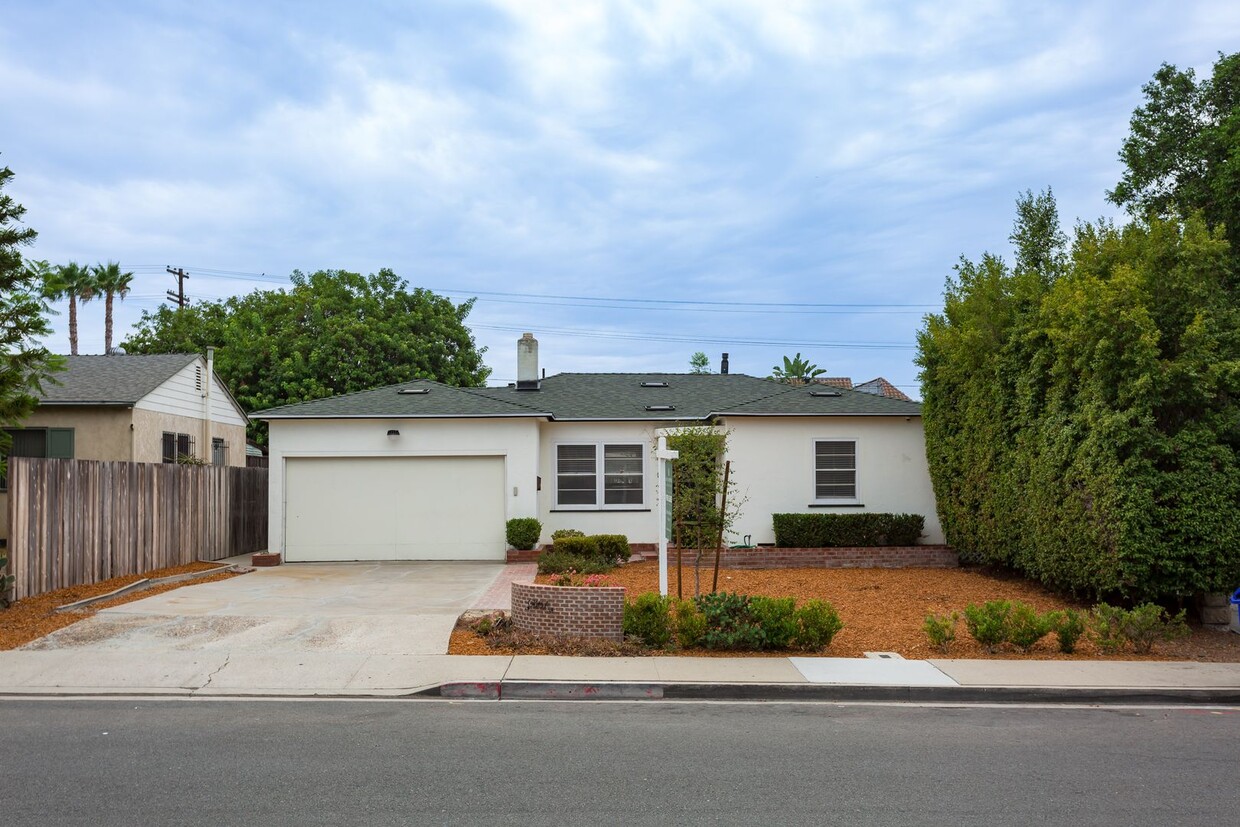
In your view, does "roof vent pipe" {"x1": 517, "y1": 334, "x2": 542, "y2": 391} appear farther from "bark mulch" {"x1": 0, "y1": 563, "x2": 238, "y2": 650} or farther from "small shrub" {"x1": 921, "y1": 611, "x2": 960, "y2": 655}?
"small shrub" {"x1": 921, "y1": 611, "x2": 960, "y2": 655}

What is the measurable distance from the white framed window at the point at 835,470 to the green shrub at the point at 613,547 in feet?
14.4

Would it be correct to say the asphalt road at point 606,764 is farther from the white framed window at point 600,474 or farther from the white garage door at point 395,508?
the white framed window at point 600,474

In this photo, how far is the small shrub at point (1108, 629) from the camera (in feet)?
34.7

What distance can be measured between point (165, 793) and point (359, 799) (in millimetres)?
1179

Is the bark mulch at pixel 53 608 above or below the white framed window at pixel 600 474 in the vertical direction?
below

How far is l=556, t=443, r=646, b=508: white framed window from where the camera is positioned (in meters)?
20.8

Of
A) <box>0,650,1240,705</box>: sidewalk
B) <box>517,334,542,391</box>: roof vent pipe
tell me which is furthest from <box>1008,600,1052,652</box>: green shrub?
<box>517,334,542,391</box>: roof vent pipe

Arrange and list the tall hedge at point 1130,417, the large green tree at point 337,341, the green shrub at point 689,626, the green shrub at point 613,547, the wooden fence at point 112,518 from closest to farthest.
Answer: the green shrub at point 689,626
the tall hedge at point 1130,417
the wooden fence at point 112,518
the green shrub at point 613,547
the large green tree at point 337,341

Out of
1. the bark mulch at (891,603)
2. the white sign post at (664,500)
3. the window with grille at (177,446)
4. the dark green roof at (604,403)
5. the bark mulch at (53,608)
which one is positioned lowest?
the bark mulch at (891,603)

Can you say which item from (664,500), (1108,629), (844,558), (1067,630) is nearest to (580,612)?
(664,500)

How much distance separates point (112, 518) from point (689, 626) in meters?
9.95

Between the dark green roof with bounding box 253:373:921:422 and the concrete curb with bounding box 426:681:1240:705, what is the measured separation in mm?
10881

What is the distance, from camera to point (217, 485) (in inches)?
769

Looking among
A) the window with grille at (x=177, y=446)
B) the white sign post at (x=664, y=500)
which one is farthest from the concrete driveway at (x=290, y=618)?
the window with grille at (x=177, y=446)
